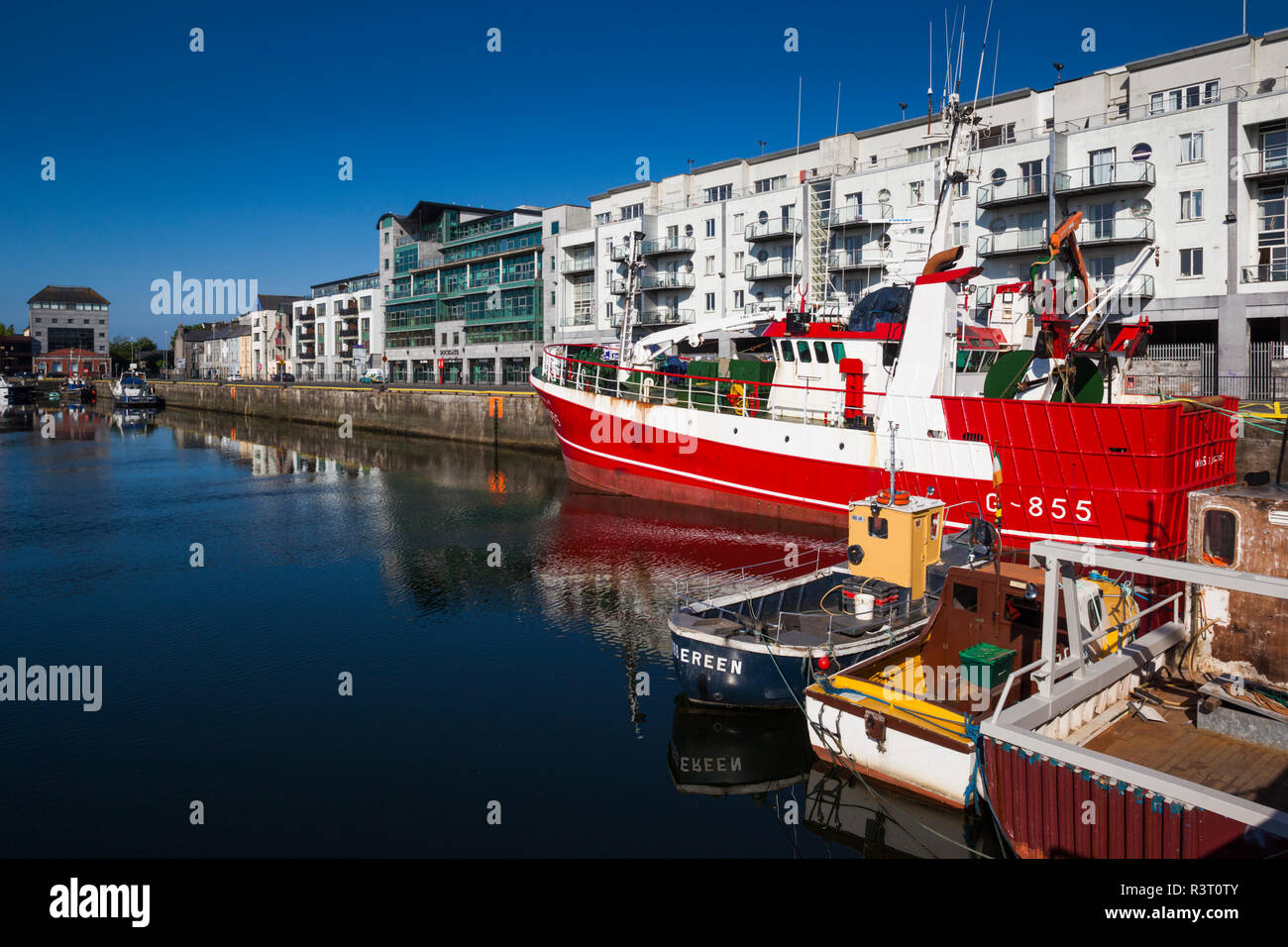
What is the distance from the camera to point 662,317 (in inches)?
2375

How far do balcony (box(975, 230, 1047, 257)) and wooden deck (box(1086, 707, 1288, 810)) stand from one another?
35567 millimetres

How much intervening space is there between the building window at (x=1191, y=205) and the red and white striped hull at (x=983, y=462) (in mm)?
19043

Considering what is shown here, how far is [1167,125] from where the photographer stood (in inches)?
1518

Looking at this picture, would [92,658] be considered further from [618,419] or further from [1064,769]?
[618,419]

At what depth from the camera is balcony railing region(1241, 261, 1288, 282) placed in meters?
35.9

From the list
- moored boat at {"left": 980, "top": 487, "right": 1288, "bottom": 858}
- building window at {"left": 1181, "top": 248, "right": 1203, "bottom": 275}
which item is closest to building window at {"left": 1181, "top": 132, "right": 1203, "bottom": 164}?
building window at {"left": 1181, "top": 248, "right": 1203, "bottom": 275}

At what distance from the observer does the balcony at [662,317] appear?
2315 inches

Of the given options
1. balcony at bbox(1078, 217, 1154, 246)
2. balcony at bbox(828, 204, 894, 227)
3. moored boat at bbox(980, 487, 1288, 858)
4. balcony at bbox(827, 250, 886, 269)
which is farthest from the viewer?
balcony at bbox(828, 204, 894, 227)

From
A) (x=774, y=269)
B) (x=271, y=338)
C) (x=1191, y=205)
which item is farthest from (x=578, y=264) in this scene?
(x=271, y=338)

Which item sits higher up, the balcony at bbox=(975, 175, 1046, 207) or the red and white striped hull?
the balcony at bbox=(975, 175, 1046, 207)

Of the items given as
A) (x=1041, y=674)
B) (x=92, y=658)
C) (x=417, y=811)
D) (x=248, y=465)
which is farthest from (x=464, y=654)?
(x=248, y=465)

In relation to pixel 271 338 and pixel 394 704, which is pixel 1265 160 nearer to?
pixel 394 704

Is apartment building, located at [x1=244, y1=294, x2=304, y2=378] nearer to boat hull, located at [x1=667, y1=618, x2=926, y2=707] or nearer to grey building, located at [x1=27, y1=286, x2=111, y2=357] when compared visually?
grey building, located at [x1=27, y1=286, x2=111, y2=357]
